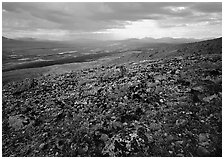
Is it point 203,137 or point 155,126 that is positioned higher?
point 155,126

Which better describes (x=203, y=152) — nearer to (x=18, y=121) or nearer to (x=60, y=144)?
(x=60, y=144)

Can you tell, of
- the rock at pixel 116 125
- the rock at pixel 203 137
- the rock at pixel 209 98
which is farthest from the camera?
the rock at pixel 209 98

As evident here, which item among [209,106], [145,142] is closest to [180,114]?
[209,106]

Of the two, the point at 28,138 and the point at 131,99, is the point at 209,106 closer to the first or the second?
the point at 131,99

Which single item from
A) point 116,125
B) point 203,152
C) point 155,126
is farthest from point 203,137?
point 116,125

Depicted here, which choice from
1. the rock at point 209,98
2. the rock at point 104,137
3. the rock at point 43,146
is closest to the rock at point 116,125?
the rock at point 104,137

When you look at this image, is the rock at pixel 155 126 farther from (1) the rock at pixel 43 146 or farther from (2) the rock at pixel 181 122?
(1) the rock at pixel 43 146

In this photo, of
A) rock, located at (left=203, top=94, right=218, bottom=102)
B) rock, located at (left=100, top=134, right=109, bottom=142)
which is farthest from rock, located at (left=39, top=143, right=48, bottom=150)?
rock, located at (left=203, top=94, right=218, bottom=102)

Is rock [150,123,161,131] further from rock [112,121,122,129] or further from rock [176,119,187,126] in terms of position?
rock [112,121,122,129]
